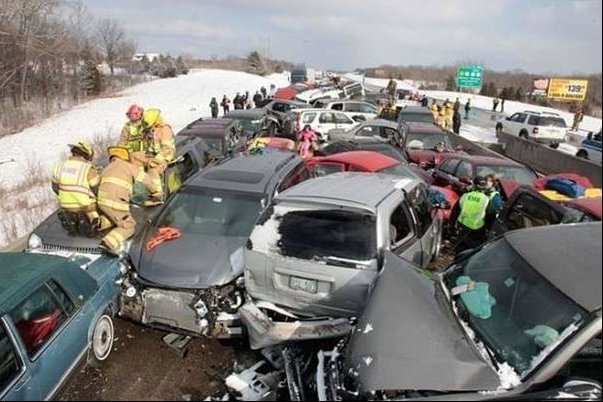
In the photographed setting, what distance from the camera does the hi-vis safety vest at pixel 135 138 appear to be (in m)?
7.99

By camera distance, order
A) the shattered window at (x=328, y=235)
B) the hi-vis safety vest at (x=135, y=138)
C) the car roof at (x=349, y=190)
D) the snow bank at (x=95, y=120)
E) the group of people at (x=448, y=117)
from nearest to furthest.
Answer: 1. the shattered window at (x=328, y=235)
2. the car roof at (x=349, y=190)
3. the hi-vis safety vest at (x=135, y=138)
4. the snow bank at (x=95, y=120)
5. the group of people at (x=448, y=117)

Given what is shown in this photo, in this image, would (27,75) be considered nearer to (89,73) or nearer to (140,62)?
(89,73)

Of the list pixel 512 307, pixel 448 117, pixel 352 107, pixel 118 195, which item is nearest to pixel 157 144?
pixel 118 195

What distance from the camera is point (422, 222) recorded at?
5.68 m

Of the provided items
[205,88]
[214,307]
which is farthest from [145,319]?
[205,88]

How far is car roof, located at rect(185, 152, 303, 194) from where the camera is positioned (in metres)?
6.15

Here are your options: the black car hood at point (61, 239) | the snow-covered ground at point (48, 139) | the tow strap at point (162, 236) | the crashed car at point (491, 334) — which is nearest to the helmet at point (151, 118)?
the black car hood at point (61, 239)

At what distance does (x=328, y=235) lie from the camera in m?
4.64

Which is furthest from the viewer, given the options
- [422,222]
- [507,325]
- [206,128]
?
[206,128]

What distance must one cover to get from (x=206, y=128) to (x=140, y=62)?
73.4 meters

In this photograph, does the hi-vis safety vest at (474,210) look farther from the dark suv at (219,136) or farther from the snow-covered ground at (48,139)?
the snow-covered ground at (48,139)

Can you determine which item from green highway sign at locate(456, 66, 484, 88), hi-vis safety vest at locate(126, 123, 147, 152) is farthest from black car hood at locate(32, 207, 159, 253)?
green highway sign at locate(456, 66, 484, 88)

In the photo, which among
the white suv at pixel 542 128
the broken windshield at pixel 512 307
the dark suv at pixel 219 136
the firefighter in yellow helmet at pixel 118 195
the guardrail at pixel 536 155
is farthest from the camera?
the white suv at pixel 542 128

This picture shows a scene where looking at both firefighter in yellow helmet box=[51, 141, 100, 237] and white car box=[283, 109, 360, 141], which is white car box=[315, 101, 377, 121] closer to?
white car box=[283, 109, 360, 141]
